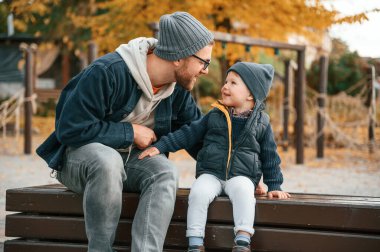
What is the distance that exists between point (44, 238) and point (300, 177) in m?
5.43

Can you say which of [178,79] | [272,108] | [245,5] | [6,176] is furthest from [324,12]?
[178,79]

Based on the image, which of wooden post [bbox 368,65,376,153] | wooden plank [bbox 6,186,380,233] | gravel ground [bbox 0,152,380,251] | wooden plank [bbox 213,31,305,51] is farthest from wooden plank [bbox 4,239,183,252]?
wooden post [bbox 368,65,376,153]

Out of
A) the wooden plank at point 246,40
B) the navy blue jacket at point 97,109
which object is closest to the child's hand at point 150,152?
the navy blue jacket at point 97,109

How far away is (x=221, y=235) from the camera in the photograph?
3170 millimetres

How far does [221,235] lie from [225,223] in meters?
0.07

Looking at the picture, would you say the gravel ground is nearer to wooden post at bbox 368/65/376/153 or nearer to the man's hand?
wooden post at bbox 368/65/376/153

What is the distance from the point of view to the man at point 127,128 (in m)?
3.08

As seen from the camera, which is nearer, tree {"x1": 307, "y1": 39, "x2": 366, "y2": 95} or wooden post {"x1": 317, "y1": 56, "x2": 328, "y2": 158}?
wooden post {"x1": 317, "y1": 56, "x2": 328, "y2": 158}

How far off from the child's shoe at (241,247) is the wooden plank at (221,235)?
13cm

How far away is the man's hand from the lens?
339 centimetres

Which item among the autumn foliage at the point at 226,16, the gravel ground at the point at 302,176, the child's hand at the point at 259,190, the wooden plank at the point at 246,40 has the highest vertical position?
the autumn foliage at the point at 226,16

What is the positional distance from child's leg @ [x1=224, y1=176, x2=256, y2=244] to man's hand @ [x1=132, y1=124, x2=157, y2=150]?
0.55 meters

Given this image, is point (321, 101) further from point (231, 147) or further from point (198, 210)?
point (198, 210)

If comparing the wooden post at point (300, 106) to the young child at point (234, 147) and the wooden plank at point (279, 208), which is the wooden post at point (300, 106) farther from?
the wooden plank at point (279, 208)
